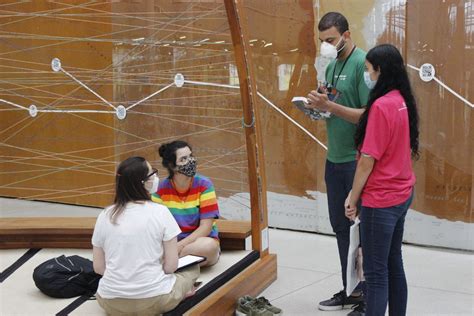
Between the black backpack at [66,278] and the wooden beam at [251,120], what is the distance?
106 cm

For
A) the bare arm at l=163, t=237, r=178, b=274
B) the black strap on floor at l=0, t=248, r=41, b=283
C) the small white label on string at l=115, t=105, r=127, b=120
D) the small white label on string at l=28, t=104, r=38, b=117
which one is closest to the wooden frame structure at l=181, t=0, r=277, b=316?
the bare arm at l=163, t=237, r=178, b=274

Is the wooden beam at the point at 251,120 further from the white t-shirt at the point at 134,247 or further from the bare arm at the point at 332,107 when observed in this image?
the white t-shirt at the point at 134,247

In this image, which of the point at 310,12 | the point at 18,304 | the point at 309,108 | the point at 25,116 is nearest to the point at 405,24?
the point at 310,12

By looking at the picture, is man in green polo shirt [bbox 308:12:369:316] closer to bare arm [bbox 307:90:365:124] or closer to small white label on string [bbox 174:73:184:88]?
bare arm [bbox 307:90:365:124]

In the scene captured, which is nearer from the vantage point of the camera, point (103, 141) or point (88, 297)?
point (88, 297)

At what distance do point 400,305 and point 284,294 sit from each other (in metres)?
0.97

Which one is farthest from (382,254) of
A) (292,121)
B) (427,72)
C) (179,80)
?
(179,80)

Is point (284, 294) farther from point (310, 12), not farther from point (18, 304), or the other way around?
point (310, 12)

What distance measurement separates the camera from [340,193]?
340 cm

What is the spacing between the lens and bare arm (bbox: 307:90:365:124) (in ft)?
10.1

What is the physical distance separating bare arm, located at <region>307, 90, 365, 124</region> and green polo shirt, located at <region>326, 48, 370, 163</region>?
16 centimetres

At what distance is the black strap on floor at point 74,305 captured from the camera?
3.01m

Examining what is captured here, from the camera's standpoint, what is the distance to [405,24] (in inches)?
181

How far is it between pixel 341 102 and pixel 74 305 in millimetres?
1675
